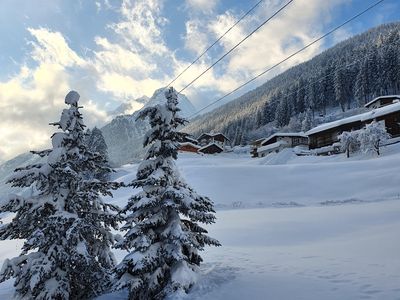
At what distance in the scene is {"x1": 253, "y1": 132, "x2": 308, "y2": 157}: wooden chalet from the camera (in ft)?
282

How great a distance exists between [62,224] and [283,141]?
7807 cm

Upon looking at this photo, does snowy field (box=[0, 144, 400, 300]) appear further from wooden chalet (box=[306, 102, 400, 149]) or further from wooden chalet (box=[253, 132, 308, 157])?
wooden chalet (box=[253, 132, 308, 157])

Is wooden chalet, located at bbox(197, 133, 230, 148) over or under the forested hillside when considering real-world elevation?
under

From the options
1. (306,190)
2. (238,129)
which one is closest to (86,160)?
(306,190)

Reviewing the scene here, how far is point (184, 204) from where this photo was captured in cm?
1170

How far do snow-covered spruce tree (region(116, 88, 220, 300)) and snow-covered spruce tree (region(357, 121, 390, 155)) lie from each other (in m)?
43.3

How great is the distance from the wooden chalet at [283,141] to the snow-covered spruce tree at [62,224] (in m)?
75.4

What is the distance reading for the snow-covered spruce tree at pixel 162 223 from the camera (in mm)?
11164

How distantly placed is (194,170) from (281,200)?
1592 cm

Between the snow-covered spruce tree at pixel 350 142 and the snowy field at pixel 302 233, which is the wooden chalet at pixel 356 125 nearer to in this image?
the snow-covered spruce tree at pixel 350 142

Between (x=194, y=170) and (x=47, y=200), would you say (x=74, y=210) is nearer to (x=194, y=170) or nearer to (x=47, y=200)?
(x=47, y=200)

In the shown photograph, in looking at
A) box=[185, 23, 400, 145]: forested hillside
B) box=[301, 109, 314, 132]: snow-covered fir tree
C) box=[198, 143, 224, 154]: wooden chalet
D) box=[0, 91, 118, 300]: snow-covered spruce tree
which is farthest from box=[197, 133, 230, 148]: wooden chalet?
box=[0, 91, 118, 300]: snow-covered spruce tree

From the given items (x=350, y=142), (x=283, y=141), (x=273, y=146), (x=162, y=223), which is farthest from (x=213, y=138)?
(x=162, y=223)

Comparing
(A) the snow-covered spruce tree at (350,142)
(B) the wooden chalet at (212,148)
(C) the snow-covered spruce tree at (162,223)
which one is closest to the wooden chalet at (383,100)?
Result: (A) the snow-covered spruce tree at (350,142)
